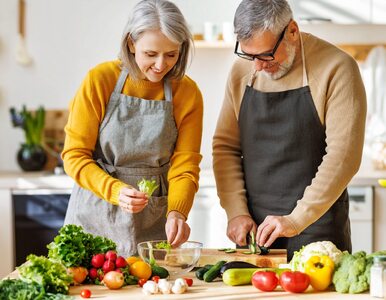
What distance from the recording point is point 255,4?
248 centimetres

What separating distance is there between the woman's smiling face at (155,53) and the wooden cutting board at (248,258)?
62cm

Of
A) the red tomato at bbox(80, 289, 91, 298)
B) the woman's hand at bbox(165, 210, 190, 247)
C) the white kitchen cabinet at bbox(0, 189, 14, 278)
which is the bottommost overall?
the white kitchen cabinet at bbox(0, 189, 14, 278)

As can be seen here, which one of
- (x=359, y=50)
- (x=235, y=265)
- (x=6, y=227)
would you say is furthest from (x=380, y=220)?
(x=235, y=265)

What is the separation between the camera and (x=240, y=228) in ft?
8.80

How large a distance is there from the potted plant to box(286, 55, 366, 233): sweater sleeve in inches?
102

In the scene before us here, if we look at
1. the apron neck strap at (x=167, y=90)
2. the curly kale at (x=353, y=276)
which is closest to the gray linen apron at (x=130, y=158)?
the apron neck strap at (x=167, y=90)

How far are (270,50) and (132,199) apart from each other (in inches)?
25.9

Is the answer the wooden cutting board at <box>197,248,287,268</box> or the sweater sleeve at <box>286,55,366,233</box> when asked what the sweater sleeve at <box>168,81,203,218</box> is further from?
the sweater sleeve at <box>286,55,366,233</box>

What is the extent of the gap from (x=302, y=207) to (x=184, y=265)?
0.48m

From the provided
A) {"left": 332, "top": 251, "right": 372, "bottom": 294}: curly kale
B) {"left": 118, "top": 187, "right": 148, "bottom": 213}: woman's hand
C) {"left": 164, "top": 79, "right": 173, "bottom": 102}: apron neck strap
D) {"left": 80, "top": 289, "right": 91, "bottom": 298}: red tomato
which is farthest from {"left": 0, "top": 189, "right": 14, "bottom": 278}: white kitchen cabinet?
{"left": 332, "top": 251, "right": 372, "bottom": 294}: curly kale

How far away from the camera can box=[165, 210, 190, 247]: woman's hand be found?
249 centimetres

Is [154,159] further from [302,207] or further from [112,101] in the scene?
[302,207]

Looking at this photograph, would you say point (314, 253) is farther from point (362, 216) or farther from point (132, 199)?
point (362, 216)

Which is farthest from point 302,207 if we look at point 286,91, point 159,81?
point 159,81
